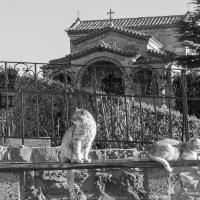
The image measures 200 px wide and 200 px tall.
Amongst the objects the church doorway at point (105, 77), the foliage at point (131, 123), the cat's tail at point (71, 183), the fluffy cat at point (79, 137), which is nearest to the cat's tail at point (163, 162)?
the fluffy cat at point (79, 137)

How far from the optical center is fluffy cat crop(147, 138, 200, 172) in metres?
5.57

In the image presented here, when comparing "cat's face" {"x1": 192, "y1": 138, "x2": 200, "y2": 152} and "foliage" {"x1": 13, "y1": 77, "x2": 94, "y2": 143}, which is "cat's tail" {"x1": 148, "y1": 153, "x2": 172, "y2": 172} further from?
"foliage" {"x1": 13, "y1": 77, "x2": 94, "y2": 143}

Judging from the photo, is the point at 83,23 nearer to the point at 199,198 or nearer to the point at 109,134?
the point at 109,134

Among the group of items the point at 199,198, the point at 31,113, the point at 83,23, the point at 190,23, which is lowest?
the point at 199,198

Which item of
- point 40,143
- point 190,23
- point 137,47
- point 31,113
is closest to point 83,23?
point 137,47

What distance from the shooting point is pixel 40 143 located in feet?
29.6

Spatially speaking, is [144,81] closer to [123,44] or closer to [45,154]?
[45,154]

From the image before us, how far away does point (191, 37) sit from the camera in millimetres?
18047

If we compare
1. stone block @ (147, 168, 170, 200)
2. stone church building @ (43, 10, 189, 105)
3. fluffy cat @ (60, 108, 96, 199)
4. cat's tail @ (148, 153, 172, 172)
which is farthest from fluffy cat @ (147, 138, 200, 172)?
stone church building @ (43, 10, 189, 105)

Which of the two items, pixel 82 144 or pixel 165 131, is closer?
pixel 82 144

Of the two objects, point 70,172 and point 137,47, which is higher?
point 137,47

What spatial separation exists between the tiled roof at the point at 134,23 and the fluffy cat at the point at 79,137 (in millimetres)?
23420

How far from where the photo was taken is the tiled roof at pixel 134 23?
2850 centimetres

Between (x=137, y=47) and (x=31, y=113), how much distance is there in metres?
13.5
